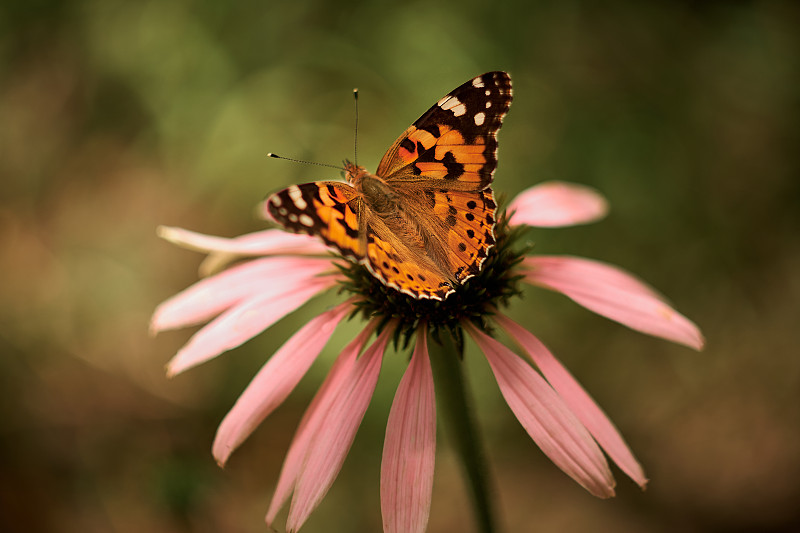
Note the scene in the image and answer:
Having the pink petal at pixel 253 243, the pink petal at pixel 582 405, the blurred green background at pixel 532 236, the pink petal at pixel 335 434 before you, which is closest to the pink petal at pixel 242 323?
the pink petal at pixel 253 243

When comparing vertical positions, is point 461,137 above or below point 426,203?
above

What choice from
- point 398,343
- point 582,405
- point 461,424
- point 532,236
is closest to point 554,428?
point 582,405

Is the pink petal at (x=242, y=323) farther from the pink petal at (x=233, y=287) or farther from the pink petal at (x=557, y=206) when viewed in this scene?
the pink petal at (x=557, y=206)

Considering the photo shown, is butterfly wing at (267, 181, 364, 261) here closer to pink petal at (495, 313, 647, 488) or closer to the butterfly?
the butterfly

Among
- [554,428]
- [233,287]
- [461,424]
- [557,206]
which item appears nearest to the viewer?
[554,428]

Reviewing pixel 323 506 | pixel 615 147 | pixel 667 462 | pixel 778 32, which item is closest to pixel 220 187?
pixel 323 506

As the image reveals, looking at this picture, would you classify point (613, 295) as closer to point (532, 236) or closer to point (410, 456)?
point (410, 456)

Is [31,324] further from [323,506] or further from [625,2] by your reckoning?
[625,2]
